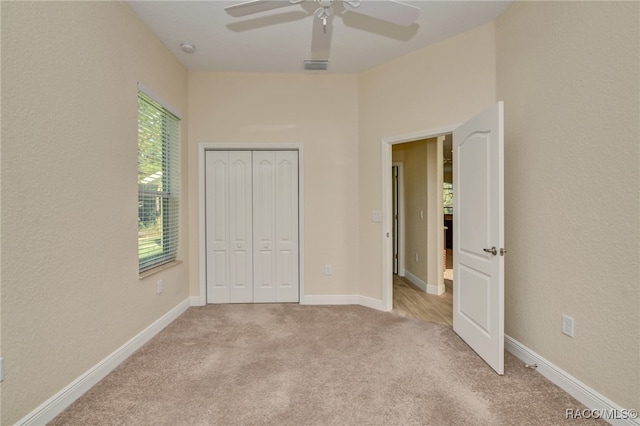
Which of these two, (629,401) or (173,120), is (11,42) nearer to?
(173,120)

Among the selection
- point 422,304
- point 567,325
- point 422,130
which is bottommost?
point 422,304

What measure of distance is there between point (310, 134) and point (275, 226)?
1248 millimetres

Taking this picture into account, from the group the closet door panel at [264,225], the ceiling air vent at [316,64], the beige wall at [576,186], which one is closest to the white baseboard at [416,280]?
Answer: the beige wall at [576,186]

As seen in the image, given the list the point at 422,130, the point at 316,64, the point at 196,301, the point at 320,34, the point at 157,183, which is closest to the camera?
the point at 320,34

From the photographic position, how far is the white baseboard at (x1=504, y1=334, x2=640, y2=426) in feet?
5.05

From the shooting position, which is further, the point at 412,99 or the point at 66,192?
the point at 412,99

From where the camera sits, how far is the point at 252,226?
11.8 feet

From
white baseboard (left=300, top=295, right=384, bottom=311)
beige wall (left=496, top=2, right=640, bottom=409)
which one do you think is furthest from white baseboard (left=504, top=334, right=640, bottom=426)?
white baseboard (left=300, top=295, right=384, bottom=311)

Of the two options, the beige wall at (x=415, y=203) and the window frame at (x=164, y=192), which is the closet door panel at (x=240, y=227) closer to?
the window frame at (x=164, y=192)

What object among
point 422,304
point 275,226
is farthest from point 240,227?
point 422,304

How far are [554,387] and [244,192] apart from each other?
336cm

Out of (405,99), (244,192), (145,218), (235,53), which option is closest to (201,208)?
(244,192)

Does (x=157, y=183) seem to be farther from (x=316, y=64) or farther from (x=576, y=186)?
(x=576, y=186)

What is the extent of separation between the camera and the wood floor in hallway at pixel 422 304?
315 cm
